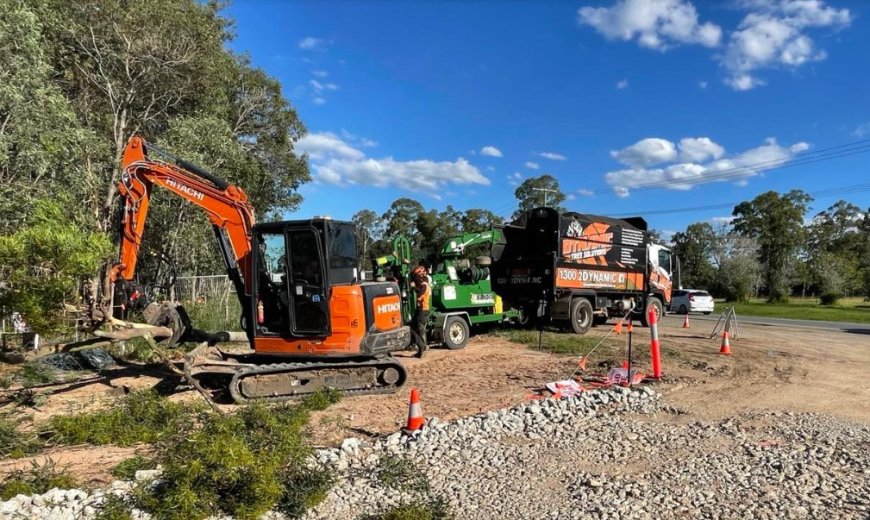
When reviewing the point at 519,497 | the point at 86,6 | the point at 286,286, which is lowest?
the point at 519,497

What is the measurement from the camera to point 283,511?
13.6 feet

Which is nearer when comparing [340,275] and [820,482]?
[820,482]

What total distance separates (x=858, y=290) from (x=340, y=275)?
64186mm

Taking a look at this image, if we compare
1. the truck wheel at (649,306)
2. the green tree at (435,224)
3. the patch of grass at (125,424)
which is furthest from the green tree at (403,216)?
the patch of grass at (125,424)

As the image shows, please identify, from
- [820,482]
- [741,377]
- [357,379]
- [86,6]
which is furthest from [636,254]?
[86,6]

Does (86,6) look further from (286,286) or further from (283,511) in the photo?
(283,511)

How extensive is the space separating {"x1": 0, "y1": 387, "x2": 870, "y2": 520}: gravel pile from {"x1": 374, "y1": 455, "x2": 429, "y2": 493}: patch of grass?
0.06 feet

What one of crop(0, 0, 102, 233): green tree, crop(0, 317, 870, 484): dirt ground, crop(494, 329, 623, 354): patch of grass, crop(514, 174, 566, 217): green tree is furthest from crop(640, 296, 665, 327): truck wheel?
crop(514, 174, 566, 217): green tree

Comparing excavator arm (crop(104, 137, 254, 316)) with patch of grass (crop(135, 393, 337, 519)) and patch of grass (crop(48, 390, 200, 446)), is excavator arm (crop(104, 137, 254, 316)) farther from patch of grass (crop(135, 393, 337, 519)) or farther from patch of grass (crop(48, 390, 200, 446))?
patch of grass (crop(135, 393, 337, 519))

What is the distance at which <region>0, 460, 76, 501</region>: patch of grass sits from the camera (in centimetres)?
437

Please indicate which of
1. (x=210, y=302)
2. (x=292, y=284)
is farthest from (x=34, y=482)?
(x=210, y=302)

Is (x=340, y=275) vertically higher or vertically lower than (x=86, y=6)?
lower

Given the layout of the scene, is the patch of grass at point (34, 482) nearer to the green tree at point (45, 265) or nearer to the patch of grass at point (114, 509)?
the patch of grass at point (114, 509)

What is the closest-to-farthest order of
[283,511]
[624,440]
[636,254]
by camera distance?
[283,511]
[624,440]
[636,254]
